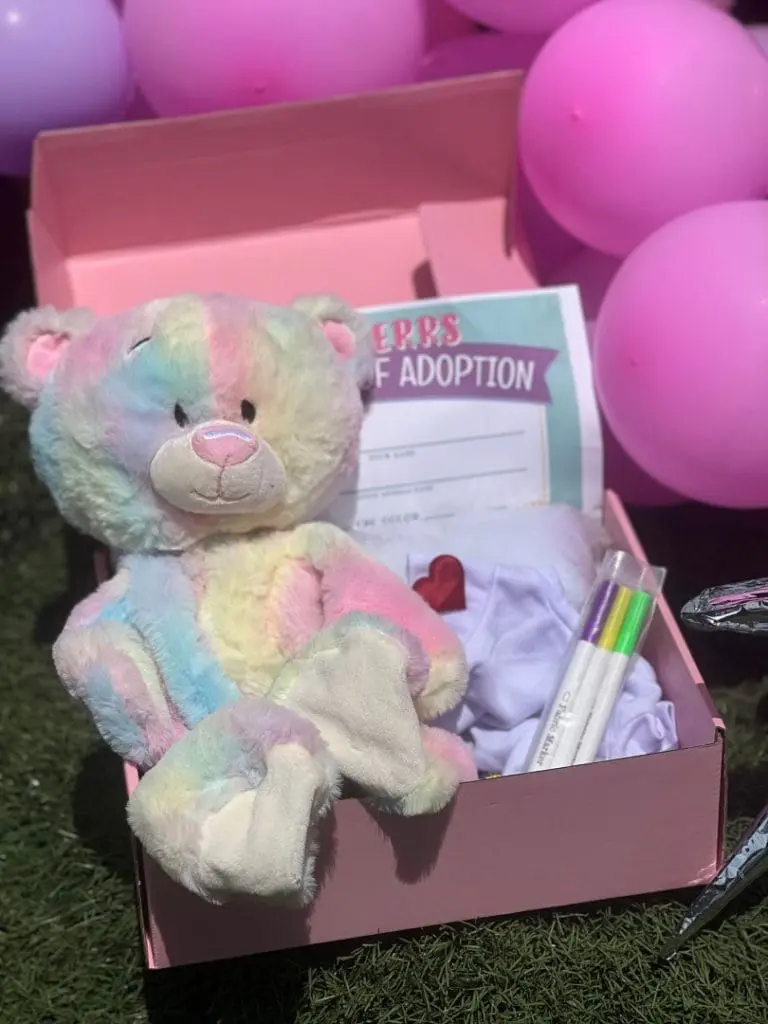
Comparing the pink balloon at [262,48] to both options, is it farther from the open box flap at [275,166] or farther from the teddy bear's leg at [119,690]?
the teddy bear's leg at [119,690]

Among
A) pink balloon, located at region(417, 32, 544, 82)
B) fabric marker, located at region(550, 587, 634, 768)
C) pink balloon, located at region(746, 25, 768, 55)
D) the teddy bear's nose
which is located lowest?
fabric marker, located at region(550, 587, 634, 768)

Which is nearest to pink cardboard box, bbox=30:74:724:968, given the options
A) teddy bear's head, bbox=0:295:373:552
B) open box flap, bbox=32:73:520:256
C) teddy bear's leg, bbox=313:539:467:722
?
open box flap, bbox=32:73:520:256

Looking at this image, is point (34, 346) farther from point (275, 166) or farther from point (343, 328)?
point (275, 166)

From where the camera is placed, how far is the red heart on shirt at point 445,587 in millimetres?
1125

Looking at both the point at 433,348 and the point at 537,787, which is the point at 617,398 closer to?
the point at 433,348

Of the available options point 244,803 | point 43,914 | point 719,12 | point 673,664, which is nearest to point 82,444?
point 244,803

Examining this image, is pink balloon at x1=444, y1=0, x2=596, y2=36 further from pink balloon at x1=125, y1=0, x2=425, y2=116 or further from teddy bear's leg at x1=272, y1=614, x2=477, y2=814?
teddy bear's leg at x1=272, y1=614, x2=477, y2=814

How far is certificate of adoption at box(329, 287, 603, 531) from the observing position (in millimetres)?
1228

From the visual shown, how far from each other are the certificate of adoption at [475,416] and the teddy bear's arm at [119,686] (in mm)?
334

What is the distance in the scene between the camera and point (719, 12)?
1.24m

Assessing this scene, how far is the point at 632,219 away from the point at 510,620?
484 millimetres

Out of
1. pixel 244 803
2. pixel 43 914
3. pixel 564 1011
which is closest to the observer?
pixel 244 803

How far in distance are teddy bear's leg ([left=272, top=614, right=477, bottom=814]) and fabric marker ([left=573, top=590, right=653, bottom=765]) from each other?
0.61ft

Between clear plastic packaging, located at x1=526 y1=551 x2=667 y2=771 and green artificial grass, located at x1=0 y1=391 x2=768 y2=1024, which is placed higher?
clear plastic packaging, located at x1=526 y1=551 x2=667 y2=771
